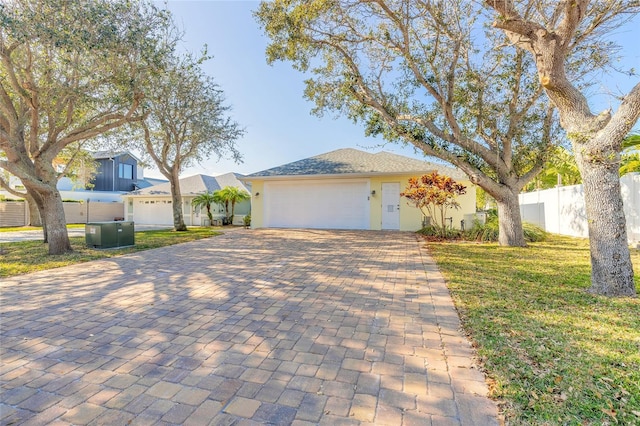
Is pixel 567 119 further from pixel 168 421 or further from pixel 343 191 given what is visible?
pixel 343 191

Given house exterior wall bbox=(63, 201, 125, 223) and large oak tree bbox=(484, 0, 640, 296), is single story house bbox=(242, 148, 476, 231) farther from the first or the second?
house exterior wall bbox=(63, 201, 125, 223)

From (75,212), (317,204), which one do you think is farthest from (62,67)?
(75,212)

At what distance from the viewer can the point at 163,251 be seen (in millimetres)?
9141

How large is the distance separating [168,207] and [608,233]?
22563 mm

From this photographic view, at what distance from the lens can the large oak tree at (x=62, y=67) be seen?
7098mm

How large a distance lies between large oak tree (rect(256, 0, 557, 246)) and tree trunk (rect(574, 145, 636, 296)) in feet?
16.1

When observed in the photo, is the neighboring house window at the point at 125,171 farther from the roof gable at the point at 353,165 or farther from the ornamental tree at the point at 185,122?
the roof gable at the point at 353,165

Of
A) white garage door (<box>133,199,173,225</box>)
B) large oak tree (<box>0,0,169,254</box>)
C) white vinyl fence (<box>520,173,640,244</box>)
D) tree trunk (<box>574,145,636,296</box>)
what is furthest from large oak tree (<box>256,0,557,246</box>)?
white garage door (<box>133,199,173,225</box>)

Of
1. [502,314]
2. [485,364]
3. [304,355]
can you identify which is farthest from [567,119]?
[304,355]

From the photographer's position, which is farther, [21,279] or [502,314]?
[21,279]

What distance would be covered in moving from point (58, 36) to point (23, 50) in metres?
2.32

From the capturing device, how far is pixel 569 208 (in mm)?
Answer: 12156

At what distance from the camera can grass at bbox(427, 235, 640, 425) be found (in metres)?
2.10

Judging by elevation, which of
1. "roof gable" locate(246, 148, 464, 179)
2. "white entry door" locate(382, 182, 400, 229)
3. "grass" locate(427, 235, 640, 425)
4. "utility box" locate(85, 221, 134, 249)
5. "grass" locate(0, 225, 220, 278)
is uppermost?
"roof gable" locate(246, 148, 464, 179)
